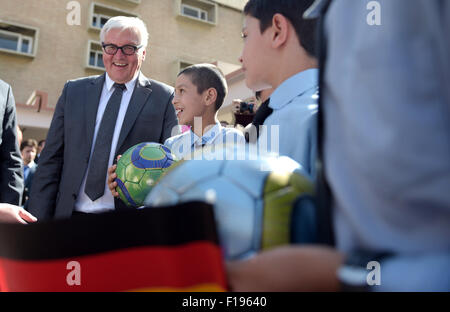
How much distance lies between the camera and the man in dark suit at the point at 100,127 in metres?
3.04

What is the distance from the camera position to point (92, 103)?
3.25 meters

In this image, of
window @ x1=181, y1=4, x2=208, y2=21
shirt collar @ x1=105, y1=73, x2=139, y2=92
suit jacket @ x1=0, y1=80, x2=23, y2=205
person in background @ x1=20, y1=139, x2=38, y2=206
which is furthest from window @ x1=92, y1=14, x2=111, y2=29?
shirt collar @ x1=105, y1=73, x2=139, y2=92

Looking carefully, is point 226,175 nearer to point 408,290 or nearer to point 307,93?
point 408,290

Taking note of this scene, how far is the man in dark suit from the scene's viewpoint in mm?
3037

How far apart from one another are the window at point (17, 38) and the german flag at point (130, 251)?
16.9 meters

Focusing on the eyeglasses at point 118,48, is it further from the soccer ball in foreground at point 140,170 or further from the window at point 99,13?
the window at point 99,13

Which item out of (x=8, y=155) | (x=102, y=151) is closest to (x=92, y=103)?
(x=102, y=151)

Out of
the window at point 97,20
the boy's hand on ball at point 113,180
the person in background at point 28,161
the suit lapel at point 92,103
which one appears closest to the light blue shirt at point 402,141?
the boy's hand on ball at point 113,180

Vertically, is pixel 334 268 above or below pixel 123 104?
below

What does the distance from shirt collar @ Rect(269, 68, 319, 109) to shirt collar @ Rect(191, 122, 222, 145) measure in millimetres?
1923

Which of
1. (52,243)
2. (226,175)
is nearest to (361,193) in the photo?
(226,175)

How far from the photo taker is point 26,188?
808 cm

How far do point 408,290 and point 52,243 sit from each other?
0.77m

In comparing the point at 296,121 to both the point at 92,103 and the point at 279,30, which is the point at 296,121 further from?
the point at 92,103
